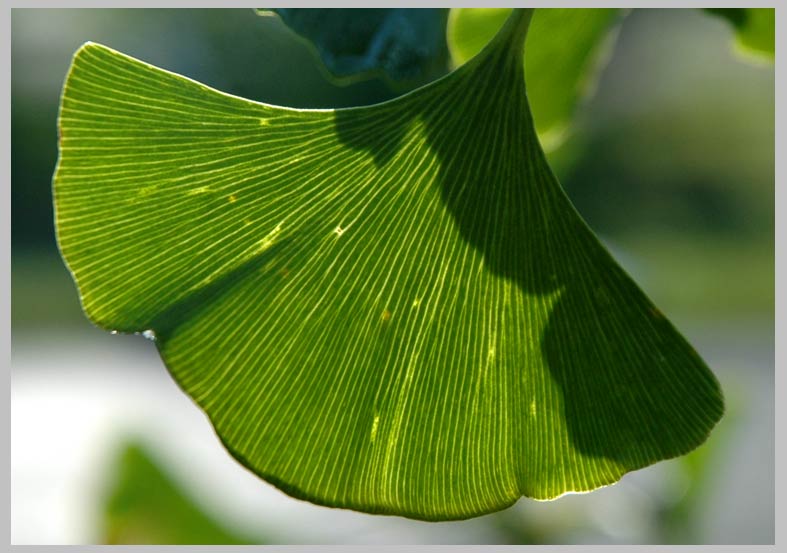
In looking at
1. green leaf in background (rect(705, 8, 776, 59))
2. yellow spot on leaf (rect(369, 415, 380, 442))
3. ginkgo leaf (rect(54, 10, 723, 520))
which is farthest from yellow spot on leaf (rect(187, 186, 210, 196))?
green leaf in background (rect(705, 8, 776, 59))

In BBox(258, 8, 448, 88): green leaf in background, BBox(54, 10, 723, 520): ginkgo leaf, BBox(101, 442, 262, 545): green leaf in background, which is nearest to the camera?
BBox(54, 10, 723, 520): ginkgo leaf

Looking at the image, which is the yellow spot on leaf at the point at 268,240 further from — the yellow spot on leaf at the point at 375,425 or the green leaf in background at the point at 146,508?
the green leaf in background at the point at 146,508

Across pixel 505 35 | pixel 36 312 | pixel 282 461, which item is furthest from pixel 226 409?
pixel 36 312

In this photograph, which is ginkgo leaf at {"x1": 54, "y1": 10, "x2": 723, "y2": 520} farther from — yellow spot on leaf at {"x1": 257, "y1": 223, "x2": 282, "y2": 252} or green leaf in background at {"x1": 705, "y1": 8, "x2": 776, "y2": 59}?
green leaf in background at {"x1": 705, "y1": 8, "x2": 776, "y2": 59}

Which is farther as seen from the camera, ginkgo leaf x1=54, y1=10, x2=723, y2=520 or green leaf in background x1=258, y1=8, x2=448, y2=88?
green leaf in background x1=258, y1=8, x2=448, y2=88

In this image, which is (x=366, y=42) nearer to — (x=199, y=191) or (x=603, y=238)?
(x=199, y=191)

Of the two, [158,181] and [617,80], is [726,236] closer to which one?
[617,80]

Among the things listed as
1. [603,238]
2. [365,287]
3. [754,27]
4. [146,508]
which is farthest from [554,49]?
[603,238]
